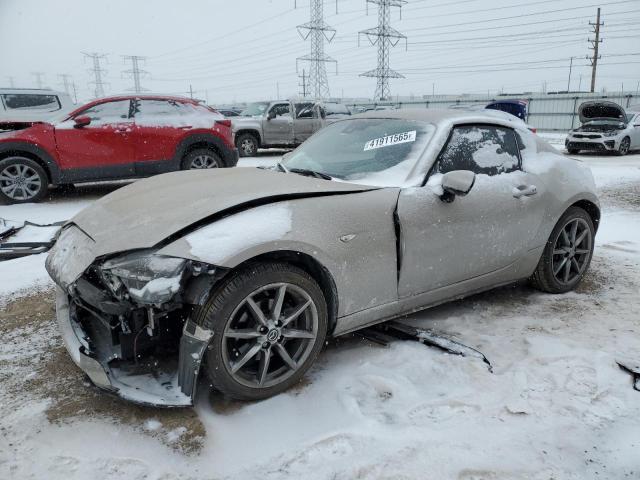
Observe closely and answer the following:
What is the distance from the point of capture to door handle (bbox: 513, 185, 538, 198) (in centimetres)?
343

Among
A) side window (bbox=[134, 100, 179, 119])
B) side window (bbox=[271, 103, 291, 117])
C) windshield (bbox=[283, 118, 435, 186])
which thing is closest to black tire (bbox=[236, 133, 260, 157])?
side window (bbox=[271, 103, 291, 117])

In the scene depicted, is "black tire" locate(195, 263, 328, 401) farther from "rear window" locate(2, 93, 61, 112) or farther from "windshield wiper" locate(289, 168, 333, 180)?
"rear window" locate(2, 93, 61, 112)

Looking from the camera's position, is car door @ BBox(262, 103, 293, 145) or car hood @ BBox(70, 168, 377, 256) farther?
car door @ BBox(262, 103, 293, 145)

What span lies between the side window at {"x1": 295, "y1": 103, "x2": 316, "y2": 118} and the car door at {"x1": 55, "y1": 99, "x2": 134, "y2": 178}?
796 cm

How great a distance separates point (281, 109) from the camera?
15250mm

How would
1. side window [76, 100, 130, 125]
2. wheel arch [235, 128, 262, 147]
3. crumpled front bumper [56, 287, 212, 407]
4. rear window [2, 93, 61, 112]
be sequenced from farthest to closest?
wheel arch [235, 128, 262, 147], rear window [2, 93, 61, 112], side window [76, 100, 130, 125], crumpled front bumper [56, 287, 212, 407]

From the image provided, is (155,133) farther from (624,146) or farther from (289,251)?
(624,146)

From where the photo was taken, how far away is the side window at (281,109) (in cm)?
1513

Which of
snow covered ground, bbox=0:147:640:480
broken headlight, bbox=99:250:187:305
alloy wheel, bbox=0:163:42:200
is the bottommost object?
snow covered ground, bbox=0:147:640:480

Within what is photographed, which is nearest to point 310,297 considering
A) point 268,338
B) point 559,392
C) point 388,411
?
point 268,338

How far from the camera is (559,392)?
8.63 ft

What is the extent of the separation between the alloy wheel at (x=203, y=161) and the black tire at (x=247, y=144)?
6.40 meters

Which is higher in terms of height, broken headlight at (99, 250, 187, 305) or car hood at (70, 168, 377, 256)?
car hood at (70, 168, 377, 256)

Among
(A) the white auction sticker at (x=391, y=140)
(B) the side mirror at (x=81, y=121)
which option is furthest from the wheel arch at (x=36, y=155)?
(A) the white auction sticker at (x=391, y=140)
